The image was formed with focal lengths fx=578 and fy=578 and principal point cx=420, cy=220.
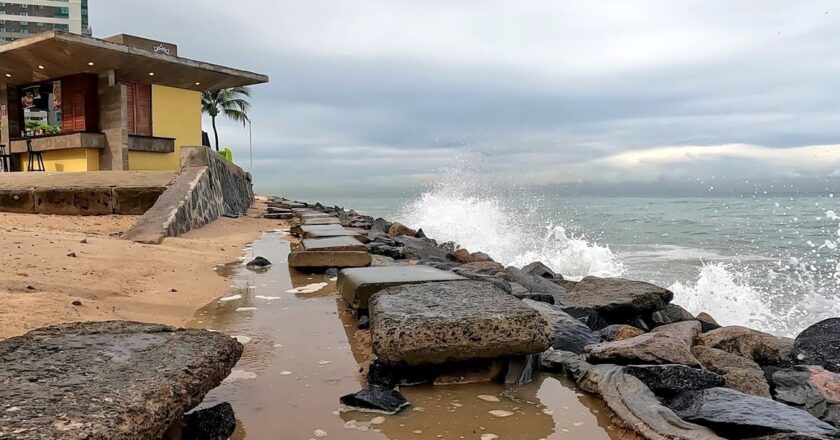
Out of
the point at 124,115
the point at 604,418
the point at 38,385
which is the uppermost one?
the point at 124,115

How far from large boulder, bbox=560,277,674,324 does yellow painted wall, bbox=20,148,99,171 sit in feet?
53.2

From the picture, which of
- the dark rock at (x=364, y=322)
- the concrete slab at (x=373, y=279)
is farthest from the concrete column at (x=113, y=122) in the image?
the dark rock at (x=364, y=322)

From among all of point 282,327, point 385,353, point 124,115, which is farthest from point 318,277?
point 124,115

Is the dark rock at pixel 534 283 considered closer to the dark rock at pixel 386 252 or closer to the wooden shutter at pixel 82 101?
the dark rock at pixel 386 252

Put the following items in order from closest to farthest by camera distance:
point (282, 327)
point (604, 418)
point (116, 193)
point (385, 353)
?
point (604, 418)
point (385, 353)
point (282, 327)
point (116, 193)

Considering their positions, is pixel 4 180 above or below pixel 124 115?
below

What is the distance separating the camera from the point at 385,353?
2408 mm

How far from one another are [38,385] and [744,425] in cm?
214

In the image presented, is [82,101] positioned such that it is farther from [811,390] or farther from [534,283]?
[811,390]

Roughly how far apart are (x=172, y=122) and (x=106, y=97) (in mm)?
2201

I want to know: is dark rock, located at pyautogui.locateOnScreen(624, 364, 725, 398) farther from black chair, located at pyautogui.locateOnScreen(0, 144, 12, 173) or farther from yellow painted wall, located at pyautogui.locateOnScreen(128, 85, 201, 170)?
black chair, located at pyautogui.locateOnScreen(0, 144, 12, 173)

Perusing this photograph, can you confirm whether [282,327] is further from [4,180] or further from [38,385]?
[4,180]

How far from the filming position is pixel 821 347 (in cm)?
330

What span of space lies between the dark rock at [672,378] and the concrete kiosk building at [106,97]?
16.2m
